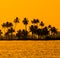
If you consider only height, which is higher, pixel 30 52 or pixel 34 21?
pixel 34 21

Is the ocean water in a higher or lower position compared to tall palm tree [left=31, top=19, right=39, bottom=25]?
lower

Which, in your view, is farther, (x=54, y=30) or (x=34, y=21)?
(x=54, y=30)

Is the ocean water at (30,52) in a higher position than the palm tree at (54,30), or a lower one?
lower

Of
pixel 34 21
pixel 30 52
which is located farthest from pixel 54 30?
pixel 30 52

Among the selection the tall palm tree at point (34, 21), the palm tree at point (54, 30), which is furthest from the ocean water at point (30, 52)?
the palm tree at point (54, 30)

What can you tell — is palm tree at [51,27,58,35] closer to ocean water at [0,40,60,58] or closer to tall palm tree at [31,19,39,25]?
tall palm tree at [31,19,39,25]

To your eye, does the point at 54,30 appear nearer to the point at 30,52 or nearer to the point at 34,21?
the point at 34,21

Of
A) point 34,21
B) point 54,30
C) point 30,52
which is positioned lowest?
point 30,52

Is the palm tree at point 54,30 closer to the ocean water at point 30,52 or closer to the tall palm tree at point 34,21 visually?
the tall palm tree at point 34,21

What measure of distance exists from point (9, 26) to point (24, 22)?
296 inches

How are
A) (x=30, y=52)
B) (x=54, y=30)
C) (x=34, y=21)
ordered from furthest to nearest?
(x=54, y=30)
(x=34, y=21)
(x=30, y=52)

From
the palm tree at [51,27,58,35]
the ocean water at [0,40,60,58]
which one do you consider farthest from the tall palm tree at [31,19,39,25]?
the ocean water at [0,40,60,58]

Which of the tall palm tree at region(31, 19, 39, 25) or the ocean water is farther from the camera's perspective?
the tall palm tree at region(31, 19, 39, 25)

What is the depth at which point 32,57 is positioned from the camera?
68938 mm
